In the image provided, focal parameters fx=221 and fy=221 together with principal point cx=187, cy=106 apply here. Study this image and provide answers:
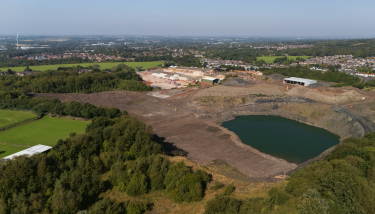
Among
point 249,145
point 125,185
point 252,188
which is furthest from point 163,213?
point 249,145

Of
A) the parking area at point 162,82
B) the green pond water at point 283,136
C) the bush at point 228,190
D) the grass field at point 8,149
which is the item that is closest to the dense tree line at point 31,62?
the parking area at point 162,82

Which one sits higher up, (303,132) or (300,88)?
(300,88)

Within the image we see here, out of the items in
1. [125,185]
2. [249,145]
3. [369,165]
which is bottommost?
[249,145]

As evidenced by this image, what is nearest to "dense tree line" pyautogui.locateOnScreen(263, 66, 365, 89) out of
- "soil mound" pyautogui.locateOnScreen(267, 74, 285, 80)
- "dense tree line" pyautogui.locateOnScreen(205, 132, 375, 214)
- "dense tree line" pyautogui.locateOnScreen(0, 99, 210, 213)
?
"soil mound" pyautogui.locateOnScreen(267, 74, 285, 80)

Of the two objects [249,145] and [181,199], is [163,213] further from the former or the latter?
[249,145]

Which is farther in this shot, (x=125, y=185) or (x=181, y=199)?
(x=125, y=185)

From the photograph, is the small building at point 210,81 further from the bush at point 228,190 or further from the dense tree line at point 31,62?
the dense tree line at point 31,62
